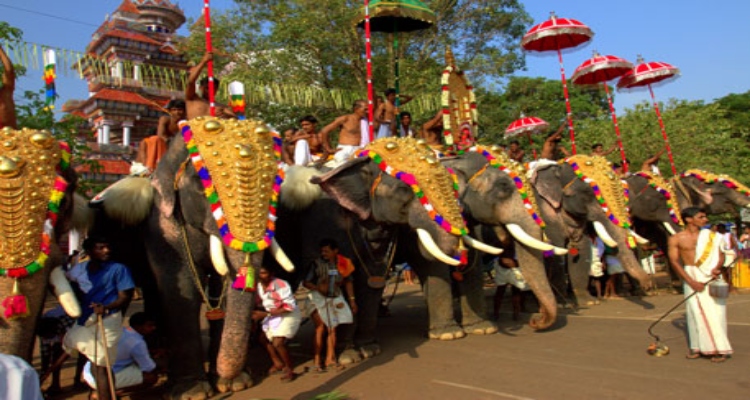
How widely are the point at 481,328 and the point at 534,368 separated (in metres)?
1.91

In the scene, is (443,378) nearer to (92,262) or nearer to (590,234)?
(92,262)

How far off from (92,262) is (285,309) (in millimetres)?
1846

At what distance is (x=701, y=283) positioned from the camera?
19.7 ft

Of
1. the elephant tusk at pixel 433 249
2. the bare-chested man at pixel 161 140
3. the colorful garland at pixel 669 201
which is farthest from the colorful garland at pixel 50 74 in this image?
the colorful garland at pixel 669 201

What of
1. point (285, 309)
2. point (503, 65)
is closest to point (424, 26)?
point (285, 309)

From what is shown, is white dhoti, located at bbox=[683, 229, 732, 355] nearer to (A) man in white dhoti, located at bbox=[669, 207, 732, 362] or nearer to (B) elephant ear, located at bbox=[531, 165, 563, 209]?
(A) man in white dhoti, located at bbox=[669, 207, 732, 362]

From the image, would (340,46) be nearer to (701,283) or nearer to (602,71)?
(602,71)

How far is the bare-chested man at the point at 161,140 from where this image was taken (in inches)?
269

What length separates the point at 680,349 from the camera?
6.41m

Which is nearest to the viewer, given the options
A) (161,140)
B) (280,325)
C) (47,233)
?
(47,233)

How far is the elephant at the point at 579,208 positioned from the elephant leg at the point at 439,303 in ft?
7.61

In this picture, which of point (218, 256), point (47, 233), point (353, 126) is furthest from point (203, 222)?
point (353, 126)

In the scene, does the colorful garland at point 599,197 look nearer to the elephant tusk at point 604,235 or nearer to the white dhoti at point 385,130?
the elephant tusk at point 604,235

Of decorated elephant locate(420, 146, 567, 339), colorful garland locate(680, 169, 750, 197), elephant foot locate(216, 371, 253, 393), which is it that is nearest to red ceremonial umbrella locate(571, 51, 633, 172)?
colorful garland locate(680, 169, 750, 197)
